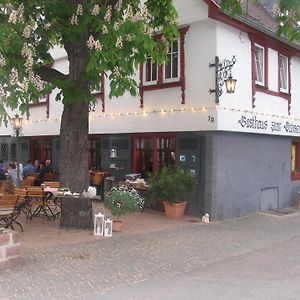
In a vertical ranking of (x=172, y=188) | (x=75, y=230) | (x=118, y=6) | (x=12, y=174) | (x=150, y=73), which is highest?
(x=118, y=6)

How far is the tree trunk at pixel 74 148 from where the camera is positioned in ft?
38.2

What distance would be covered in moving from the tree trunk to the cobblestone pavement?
5.45 feet

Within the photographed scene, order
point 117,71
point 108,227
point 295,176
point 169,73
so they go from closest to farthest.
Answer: point 117,71 → point 108,227 → point 169,73 → point 295,176

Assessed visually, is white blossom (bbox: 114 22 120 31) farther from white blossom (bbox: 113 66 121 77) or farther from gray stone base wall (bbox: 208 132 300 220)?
gray stone base wall (bbox: 208 132 300 220)

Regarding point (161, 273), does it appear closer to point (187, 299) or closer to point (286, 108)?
point (187, 299)

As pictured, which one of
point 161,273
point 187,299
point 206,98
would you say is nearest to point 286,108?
point 206,98

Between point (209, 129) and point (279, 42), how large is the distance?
188 inches

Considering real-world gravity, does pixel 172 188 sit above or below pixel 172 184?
below

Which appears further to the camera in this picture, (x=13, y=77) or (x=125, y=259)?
(x=125, y=259)

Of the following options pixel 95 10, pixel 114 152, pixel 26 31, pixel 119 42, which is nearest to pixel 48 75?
pixel 26 31

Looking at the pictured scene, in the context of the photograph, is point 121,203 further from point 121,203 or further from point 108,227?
point 108,227

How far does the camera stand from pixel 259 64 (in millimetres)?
15914

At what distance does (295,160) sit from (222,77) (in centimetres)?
653

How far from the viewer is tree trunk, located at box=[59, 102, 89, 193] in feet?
38.2
